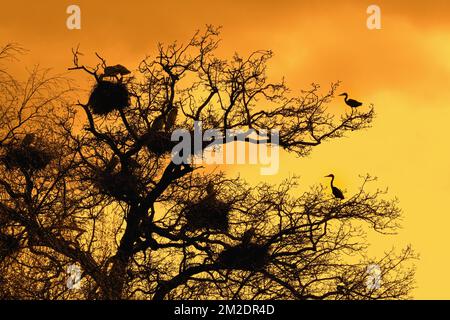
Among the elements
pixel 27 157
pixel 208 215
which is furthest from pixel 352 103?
pixel 27 157

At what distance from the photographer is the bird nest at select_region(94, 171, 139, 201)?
72.8 ft

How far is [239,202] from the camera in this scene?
22.5m

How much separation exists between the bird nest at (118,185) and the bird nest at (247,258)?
A: 8.74 feet

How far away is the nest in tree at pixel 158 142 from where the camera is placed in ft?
73.2

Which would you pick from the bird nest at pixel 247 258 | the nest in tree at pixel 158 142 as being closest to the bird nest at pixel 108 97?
the nest in tree at pixel 158 142

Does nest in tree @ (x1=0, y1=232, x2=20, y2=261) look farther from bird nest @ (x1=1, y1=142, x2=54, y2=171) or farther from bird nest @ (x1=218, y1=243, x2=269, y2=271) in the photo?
bird nest @ (x1=218, y1=243, x2=269, y2=271)

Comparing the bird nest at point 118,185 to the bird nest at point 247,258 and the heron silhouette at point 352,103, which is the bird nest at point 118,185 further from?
the heron silhouette at point 352,103

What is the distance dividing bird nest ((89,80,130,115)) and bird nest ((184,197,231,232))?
2995mm

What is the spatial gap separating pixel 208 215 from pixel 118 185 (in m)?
2.24

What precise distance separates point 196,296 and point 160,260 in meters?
1.56

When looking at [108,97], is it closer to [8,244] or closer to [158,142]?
[158,142]

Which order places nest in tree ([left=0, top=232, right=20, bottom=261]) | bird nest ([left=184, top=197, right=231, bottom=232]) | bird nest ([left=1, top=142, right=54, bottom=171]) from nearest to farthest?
Answer: 1. nest in tree ([left=0, top=232, right=20, bottom=261])
2. bird nest ([left=1, top=142, right=54, bottom=171])
3. bird nest ([left=184, top=197, right=231, bottom=232])

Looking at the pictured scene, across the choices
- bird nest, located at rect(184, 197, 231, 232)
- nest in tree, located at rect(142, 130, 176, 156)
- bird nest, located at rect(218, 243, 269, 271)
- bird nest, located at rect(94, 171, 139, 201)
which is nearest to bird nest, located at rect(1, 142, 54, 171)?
→ bird nest, located at rect(94, 171, 139, 201)
